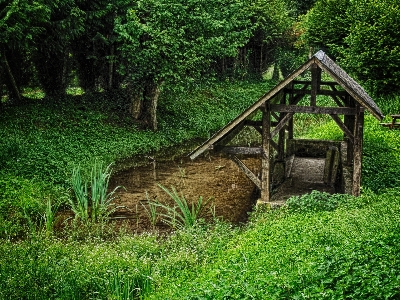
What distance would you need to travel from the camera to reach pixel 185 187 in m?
16.4

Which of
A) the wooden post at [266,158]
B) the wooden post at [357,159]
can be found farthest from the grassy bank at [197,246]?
the wooden post at [266,158]

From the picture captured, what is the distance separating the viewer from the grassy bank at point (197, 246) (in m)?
6.60

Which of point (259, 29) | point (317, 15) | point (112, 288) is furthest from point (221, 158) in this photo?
point (259, 29)

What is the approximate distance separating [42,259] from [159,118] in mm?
15260

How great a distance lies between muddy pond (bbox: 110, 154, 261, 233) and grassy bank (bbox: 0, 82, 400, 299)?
130 cm

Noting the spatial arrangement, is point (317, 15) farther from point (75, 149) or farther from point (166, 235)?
point (166, 235)

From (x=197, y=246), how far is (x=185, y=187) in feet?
20.5

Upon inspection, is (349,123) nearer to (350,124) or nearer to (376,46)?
(350,124)

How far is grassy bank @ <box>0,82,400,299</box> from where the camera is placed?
6602 millimetres

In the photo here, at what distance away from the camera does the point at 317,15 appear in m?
32.1

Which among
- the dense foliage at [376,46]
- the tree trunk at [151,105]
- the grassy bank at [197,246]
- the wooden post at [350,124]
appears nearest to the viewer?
the grassy bank at [197,246]

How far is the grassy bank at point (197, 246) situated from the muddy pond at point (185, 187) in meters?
1.30

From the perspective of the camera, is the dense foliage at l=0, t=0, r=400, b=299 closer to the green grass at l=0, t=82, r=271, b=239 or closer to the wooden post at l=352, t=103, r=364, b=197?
the green grass at l=0, t=82, r=271, b=239

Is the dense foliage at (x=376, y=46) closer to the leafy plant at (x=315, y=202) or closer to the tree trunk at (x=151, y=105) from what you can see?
the tree trunk at (x=151, y=105)
